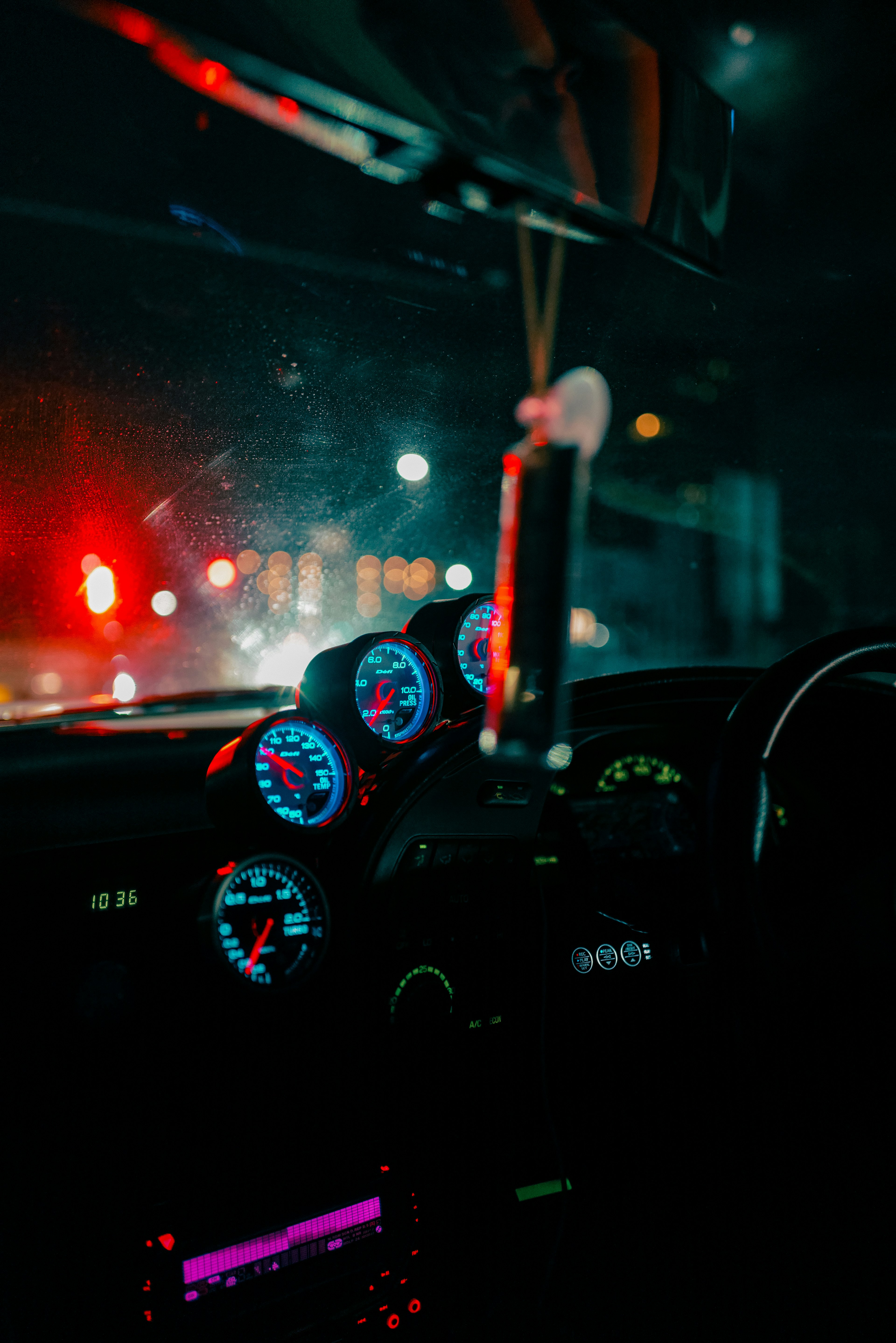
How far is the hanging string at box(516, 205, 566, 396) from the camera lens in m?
2.54

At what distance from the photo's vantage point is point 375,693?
7.93 feet

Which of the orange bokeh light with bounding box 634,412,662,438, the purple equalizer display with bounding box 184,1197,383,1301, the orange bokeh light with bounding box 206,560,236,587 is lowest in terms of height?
the purple equalizer display with bounding box 184,1197,383,1301

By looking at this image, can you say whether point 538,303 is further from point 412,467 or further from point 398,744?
point 398,744

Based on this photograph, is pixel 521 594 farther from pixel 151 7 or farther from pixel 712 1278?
pixel 712 1278

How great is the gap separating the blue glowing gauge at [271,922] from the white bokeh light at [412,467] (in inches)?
52.1

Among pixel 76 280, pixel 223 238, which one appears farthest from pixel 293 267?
pixel 76 280

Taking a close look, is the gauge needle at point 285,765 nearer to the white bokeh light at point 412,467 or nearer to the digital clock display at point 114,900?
the digital clock display at point 114,900

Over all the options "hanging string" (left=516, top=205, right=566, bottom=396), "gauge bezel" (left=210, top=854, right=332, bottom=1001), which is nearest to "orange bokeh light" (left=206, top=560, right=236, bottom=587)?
"gauge bezel" (left=210, top=854, right=332, bottom=1001)

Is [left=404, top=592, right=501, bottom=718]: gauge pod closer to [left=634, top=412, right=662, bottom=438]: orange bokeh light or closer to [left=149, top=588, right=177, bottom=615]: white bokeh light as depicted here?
[left=149, top=588, right=177, bottom=615]: white bokeh light

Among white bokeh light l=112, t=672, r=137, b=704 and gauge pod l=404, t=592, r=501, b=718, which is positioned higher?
gauge pod l=404, t=592, r=501, b=718

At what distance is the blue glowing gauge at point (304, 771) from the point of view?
2.14 meters

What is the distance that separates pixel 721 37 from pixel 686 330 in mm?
853

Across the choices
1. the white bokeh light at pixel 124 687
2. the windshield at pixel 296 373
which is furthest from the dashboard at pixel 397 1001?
the windshield at pixel 296 373

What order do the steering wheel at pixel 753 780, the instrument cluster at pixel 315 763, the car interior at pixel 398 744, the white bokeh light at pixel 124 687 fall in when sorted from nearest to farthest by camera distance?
the steering wheel at pixel 753 780 → the car interior at pixel 398 744 → the instrument cluster at pixel 315 763 → the white bokeh light at pixel 124 687
